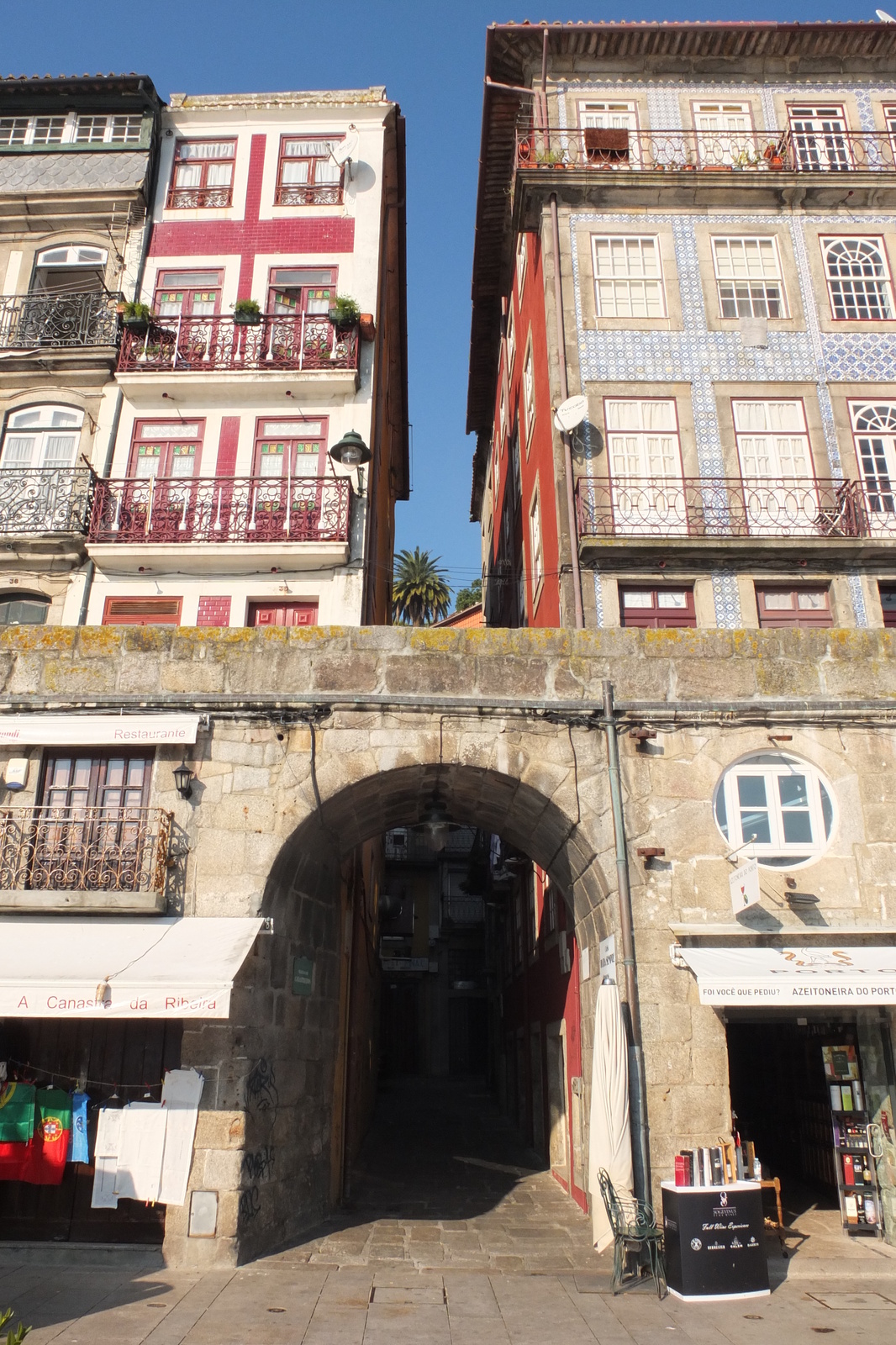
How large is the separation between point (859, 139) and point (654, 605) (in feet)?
33.8

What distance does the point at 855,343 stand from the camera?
54.1 ft

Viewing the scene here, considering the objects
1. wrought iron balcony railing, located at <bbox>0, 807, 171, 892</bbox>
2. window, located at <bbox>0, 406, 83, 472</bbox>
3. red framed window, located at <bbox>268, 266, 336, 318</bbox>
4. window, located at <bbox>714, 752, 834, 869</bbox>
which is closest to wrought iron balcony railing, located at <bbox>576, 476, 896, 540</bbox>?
red framed window, located at <bbox>268, 266, 336, 318</bbox>

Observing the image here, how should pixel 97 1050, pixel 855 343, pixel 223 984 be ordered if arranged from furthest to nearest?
pixel 855 343
pixel 97 1050
pixel 223 984

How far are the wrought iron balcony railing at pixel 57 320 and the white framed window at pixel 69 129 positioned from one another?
12.8 feet

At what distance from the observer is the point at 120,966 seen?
805cm

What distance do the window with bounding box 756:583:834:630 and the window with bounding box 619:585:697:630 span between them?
3.77ft

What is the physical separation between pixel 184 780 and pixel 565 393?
10132 millimetres

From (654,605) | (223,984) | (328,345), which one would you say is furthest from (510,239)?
(223,984)

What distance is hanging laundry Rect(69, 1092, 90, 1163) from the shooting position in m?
8.52

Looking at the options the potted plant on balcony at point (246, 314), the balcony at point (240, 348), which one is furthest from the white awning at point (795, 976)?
the potted plant on balcony at point (246, 314)

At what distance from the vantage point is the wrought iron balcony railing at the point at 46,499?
15859mm

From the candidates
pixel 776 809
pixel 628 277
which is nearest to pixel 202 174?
pixel 628 277

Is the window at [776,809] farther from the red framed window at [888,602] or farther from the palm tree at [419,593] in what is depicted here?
the palm tree at [419,593]

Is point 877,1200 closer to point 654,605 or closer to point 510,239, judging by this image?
point 654,605
